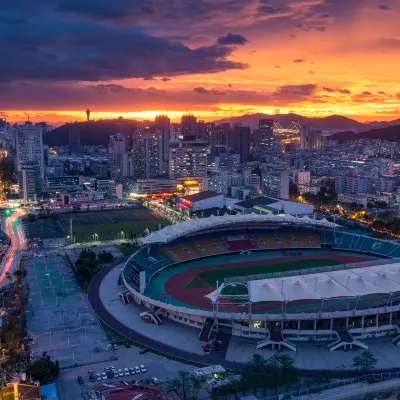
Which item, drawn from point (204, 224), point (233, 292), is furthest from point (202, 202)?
point (233, 292)

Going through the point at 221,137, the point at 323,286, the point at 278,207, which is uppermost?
the point at 221,137

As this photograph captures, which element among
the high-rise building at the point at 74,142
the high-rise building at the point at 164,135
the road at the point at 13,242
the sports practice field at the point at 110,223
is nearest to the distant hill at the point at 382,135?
the high-rise building at the point at 164,135

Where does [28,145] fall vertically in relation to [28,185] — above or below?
above

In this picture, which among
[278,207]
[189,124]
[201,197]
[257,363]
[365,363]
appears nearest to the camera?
[365,363]

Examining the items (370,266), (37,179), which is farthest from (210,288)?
(37,179)

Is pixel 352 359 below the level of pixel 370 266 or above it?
below

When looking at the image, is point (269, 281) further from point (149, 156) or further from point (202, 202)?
point (149, 156)

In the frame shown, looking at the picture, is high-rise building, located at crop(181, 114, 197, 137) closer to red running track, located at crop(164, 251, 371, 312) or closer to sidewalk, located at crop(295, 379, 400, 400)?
red running track, located at crop(164, 251, 371, 312)

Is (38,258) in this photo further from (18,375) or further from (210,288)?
(18,375)
